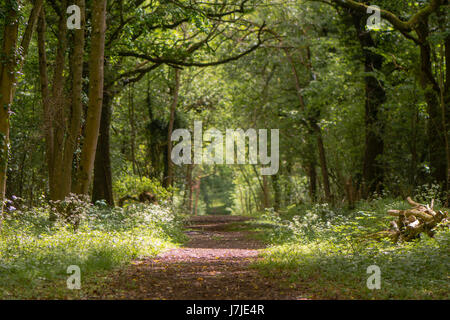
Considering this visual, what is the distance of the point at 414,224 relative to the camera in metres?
9.38

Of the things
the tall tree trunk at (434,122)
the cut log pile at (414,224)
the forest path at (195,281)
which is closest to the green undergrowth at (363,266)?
the cut log pile at (414,224)

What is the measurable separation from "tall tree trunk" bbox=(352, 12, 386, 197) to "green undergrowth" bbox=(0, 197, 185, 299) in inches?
335

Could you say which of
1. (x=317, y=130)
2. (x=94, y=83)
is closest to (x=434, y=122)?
(x=317, y=130)

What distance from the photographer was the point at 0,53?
9367 mm

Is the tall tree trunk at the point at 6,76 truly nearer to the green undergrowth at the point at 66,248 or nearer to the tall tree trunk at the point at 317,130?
the green undergrowth at the point at 66,248

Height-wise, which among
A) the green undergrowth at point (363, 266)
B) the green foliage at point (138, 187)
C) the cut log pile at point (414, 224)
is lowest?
the green undergrowth at point (363, 266)

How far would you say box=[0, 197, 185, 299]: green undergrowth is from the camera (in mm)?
6273

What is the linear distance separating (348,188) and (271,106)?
1044cm

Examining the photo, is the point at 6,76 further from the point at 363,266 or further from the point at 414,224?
the point at 414,224

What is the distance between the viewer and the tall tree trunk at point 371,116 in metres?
18.4

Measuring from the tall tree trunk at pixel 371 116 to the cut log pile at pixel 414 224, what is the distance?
852cm

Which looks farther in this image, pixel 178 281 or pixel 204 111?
pixel 204 111
